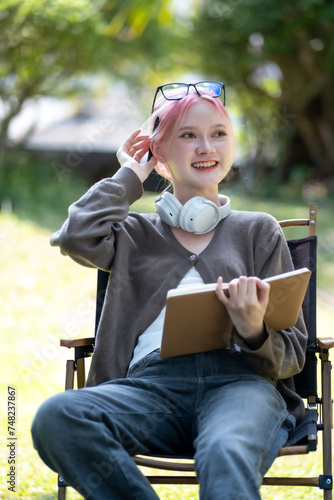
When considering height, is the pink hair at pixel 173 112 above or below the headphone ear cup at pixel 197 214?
above

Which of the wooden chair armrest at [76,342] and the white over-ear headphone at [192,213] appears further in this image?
the wooden chair armrest at [76,342]

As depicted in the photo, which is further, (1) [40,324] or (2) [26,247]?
(2) [26,247]

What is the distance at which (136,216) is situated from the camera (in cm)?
288

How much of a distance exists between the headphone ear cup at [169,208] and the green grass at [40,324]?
1.40 metres

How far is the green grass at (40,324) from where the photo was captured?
11.5 feet

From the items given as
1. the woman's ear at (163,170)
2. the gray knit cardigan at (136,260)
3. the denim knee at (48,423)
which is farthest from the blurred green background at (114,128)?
the denim knee at (48,423)

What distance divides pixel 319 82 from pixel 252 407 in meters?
14.3

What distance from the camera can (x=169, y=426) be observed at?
8.13 ft

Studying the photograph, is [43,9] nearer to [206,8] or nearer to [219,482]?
[206,8]

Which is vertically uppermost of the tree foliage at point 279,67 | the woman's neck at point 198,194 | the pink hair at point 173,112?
the tree foliage at point 279,67

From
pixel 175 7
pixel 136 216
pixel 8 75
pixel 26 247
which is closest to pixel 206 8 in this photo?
pixel 175 7

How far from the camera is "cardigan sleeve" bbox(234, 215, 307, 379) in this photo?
95.3 inches

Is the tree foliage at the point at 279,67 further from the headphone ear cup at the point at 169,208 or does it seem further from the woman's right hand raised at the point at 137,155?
the headphone ear cup at the point at 169,208

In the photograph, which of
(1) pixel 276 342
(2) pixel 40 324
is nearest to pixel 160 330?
(1) pixel 276 342
